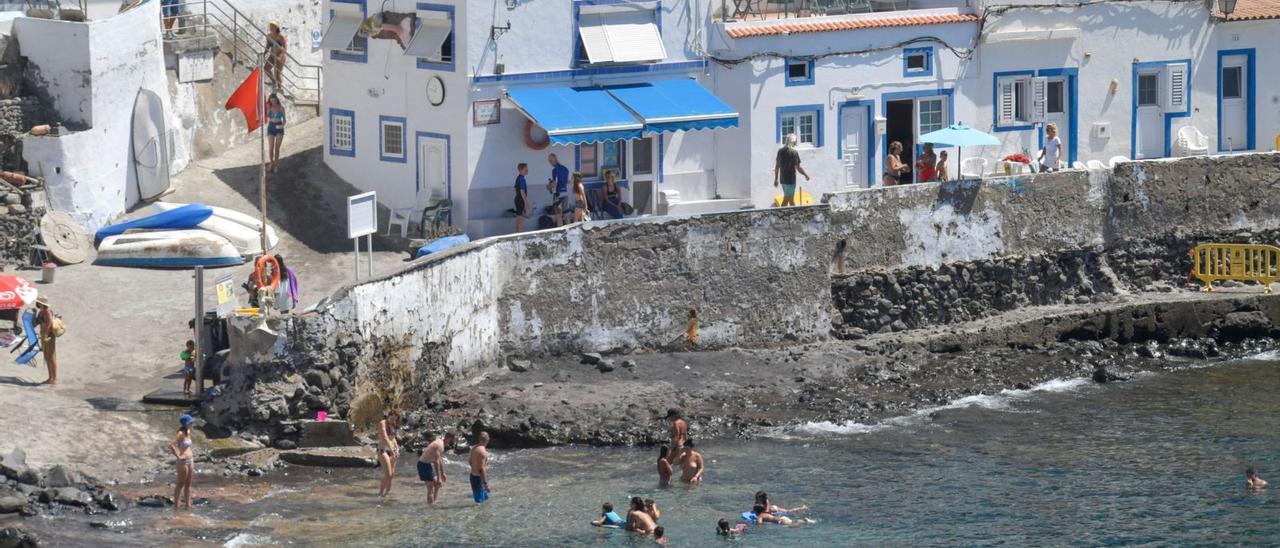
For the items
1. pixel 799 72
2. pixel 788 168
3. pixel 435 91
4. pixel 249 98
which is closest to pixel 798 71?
pixel 799 72

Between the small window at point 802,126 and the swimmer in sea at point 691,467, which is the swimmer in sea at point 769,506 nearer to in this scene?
the swimmer in sea at point 691,467

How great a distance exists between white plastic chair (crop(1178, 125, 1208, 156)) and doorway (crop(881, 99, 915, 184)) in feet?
22.2

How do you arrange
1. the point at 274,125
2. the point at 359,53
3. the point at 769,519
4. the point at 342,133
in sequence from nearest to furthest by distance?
the point at 769,519, the point at 359,53, the point at 274,125, the point at 342,133

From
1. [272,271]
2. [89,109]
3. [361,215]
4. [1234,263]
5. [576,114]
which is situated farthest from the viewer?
[1234,263]

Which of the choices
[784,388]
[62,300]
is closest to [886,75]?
[784,388]

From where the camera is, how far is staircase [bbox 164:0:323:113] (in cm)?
4834

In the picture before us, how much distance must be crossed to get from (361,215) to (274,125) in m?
7.11

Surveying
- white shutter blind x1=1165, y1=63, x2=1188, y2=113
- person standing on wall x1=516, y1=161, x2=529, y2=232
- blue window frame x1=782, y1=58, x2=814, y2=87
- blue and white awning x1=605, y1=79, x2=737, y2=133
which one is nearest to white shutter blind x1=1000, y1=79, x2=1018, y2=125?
white shutter blind x1=1165, y1=63, x2=1188, y2=113

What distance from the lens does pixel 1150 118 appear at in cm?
5141

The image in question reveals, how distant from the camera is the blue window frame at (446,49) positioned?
144ft

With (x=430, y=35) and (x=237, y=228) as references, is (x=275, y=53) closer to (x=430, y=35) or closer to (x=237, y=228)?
(x=430, y=35)

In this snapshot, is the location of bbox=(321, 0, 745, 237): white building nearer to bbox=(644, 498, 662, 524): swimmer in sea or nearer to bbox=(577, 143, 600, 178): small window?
bbox=(577, 143, 600, 178): small window

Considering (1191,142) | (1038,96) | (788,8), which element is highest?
(788,8)

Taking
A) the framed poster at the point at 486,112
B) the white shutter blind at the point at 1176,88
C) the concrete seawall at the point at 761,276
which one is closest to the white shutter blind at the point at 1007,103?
the concrete seawall at the point at 761,276
